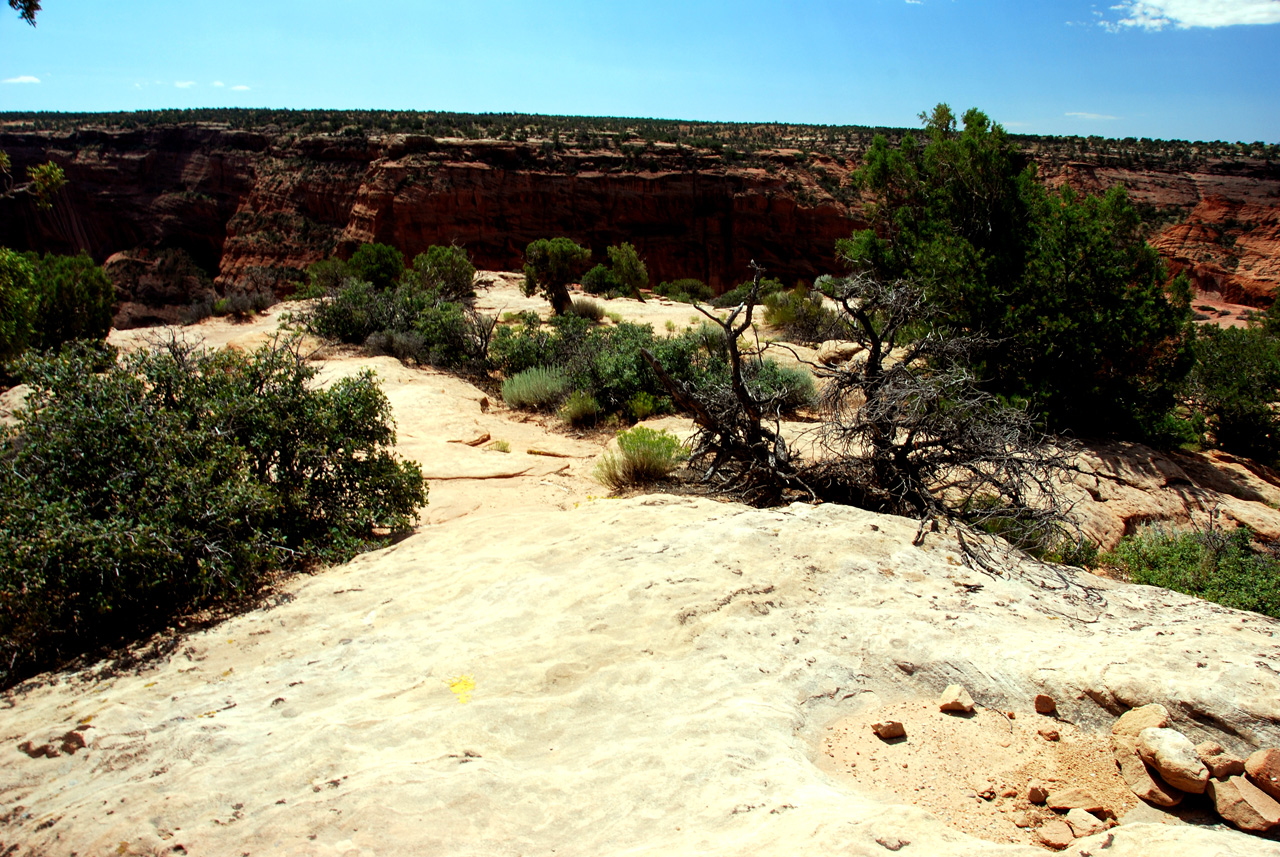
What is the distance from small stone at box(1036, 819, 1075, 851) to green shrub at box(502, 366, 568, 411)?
8959 mm

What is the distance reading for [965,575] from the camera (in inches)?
173

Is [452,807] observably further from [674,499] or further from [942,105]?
[942,105]

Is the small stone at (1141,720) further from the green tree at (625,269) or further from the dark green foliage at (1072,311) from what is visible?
the green tree at (625,269)

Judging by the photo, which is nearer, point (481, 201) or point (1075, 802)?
point (1075, 802)

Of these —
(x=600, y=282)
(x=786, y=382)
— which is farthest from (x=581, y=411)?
(x=600, y=282)

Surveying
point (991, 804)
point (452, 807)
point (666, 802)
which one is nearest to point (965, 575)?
point (991, 804)

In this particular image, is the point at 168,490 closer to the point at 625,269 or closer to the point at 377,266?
the point at 377,266

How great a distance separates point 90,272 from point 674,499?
17.8 meters

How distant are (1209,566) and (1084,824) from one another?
525 cm

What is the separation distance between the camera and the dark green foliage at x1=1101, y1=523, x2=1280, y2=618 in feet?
17.7

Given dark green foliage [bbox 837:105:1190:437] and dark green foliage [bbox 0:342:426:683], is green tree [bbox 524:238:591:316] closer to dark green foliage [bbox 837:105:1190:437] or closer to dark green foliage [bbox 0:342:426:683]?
dark green foliage [bbox 837:105:1190:437]

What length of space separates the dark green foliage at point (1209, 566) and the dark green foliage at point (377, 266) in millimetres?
18414

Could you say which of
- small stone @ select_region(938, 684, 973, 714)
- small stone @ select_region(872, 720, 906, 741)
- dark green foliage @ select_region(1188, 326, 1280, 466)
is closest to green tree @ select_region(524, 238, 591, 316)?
dark green foliage @ select_region(1188, 326, 1280, 466)

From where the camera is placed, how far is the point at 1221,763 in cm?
227
